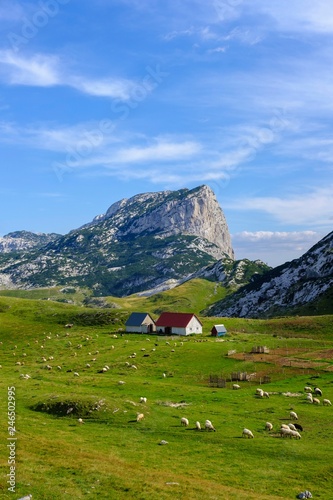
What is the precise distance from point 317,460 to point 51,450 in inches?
745

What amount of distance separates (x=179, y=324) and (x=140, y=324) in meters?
10.7

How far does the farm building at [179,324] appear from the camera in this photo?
357 feet

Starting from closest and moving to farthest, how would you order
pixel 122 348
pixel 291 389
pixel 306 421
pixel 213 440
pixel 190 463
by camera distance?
pixel 190 463
pixel 213 440
pixel 306 421
pixel 291 389
pixel 122 348

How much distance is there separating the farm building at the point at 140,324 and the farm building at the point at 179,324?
2.64m

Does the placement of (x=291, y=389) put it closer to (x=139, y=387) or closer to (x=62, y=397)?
(x=139, y=387)

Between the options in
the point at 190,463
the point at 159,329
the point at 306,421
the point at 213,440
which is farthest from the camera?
the point at 159,329

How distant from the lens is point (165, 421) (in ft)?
130

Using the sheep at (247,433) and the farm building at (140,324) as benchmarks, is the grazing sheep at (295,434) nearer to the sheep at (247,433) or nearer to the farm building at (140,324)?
the sheep at (247,433)

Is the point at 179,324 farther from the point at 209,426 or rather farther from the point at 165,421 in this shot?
the point at 209,426

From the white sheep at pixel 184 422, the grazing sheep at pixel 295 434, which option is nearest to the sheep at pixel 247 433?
the grazing sheep at pixel 295 434

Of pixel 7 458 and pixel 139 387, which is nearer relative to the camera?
pixel 7 458

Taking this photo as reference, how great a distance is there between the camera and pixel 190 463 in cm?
2883

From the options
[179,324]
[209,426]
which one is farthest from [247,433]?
[179,324]

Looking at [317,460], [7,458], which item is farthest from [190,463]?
[7,458]
